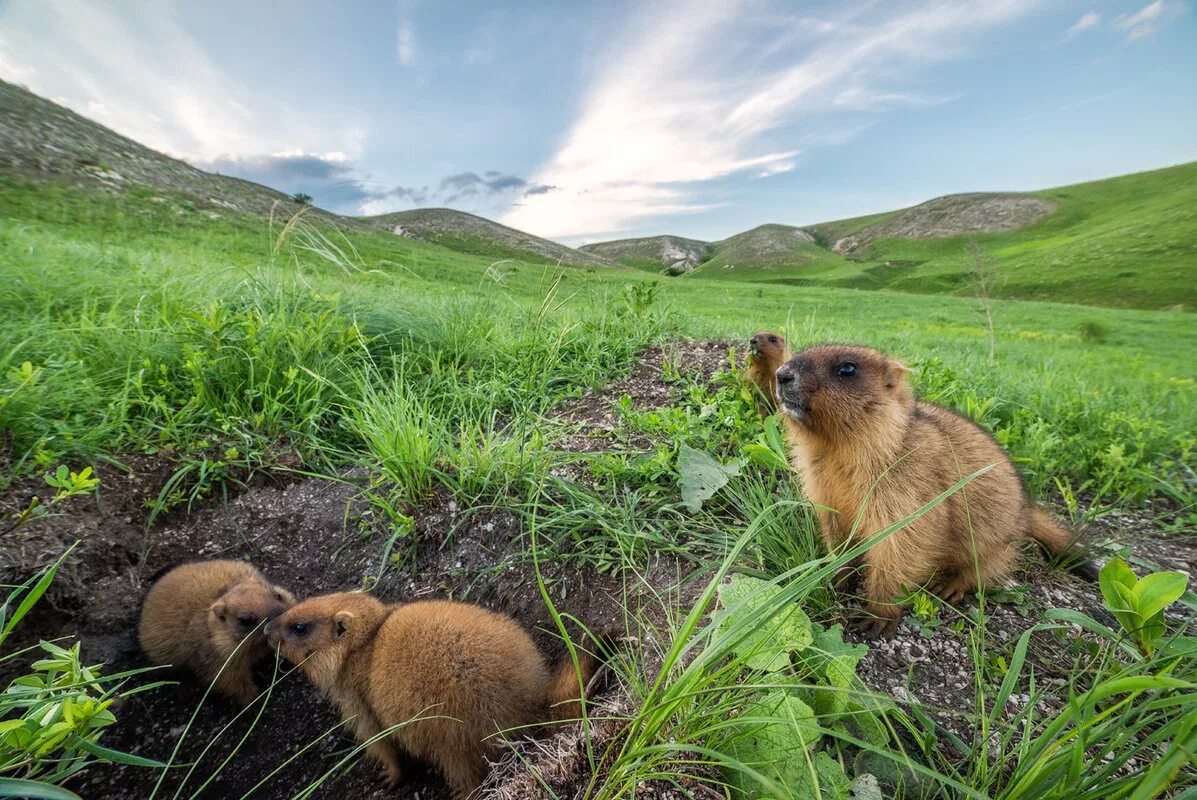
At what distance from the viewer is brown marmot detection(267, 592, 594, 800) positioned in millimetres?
2111

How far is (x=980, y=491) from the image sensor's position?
229 cm

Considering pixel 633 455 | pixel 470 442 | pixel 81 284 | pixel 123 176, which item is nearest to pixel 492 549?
pixel 470 442

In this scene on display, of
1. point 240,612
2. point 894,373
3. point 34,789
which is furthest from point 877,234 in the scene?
point 34,789

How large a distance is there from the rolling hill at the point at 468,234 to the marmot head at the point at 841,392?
40.3m

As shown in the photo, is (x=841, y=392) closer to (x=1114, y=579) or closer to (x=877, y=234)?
(x=1114, y=579)

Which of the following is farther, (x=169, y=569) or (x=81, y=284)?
(x=81, y=284)

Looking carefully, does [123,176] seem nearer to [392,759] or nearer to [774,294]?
[392,759]

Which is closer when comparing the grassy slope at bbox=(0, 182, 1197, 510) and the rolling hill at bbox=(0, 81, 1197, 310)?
the grassy slope at bbox=(0, 182, 1197, 510)

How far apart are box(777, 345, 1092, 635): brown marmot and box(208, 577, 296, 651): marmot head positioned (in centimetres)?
289

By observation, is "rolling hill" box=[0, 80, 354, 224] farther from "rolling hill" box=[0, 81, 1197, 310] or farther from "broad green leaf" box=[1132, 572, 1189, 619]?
"broad green leaf" box=[1132, 572, 1189, 619]

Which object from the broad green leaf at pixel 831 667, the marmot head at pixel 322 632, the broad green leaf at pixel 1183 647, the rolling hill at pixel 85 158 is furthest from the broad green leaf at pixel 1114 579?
the rolling hill at pixel 85 158

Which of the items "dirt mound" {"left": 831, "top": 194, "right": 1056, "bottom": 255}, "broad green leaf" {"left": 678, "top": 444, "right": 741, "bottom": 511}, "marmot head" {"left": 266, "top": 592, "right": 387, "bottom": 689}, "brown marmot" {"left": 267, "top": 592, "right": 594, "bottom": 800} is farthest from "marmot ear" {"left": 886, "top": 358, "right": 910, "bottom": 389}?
"dirt mound" {"left": 831, "top": 194, "right": 1056, "bottom": 255}

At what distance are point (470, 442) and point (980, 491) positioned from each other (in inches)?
105

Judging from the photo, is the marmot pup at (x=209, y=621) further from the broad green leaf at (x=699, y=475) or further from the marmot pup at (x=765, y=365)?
the marmot pup at (x=765, y=365)
